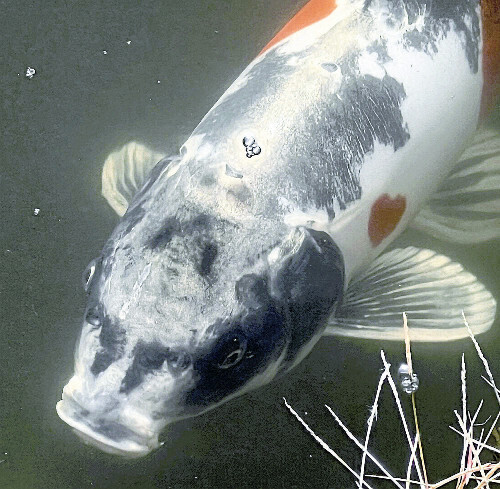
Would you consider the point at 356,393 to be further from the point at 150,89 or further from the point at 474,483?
the point at 150,89

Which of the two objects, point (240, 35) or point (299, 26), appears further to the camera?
point (240, 35)

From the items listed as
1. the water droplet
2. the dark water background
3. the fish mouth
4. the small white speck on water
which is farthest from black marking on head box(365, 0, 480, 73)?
the small white speck on water

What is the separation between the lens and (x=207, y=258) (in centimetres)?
221

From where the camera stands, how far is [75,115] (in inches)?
144

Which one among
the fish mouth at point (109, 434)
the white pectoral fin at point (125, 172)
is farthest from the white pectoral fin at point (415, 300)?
the white pectoral fin at point (125, 172)

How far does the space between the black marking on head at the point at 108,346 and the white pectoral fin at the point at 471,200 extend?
1.70m

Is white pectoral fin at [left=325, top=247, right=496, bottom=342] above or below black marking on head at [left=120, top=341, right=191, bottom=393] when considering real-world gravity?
below

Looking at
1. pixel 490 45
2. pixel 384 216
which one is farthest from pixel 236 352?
pixel 490 45

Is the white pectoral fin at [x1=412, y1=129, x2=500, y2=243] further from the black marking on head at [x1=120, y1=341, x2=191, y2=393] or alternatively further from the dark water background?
the black marking on head at [x1=120, y1=341, x2=191, y2=393]

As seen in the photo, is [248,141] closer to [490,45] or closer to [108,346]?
[108,346]

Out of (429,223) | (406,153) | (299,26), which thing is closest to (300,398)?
(429,223)

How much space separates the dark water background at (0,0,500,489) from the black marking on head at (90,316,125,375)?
3.44ft

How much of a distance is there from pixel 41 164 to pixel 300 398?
1.73 m

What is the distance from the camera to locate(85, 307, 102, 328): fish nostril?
2244 mm
